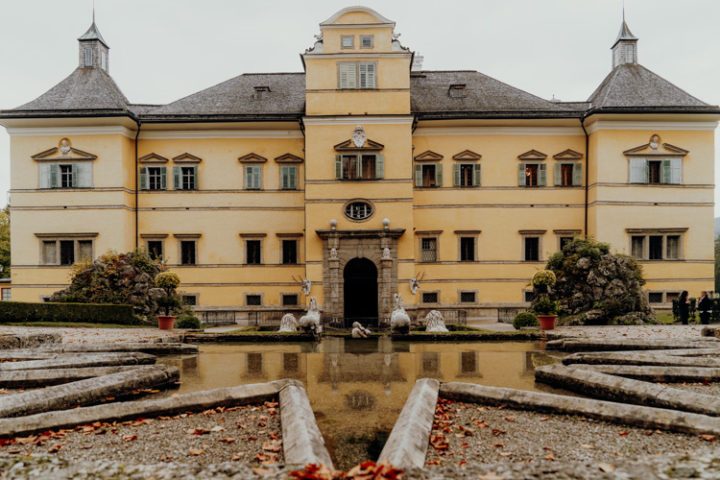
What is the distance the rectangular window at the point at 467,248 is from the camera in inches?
1237

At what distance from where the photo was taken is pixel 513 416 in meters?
7.93

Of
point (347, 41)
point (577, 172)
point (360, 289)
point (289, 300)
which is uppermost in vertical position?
point (347, 41)

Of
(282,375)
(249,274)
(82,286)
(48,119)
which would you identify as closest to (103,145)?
(48,119)

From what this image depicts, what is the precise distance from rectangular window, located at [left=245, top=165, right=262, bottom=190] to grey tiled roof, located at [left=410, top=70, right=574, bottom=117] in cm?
990

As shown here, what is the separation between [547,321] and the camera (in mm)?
21000

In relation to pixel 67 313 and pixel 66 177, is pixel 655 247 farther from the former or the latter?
pixel 66 177

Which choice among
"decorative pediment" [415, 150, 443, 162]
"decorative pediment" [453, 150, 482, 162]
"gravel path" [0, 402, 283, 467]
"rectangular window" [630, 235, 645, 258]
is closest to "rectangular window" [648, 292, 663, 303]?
"rectangular window" [630, 235, 645, 258]

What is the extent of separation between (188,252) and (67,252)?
6.73 m

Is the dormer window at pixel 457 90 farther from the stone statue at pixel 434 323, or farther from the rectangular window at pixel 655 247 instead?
the stone statue at pixel 434 323

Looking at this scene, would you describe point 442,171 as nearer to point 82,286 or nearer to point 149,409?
point 82,286

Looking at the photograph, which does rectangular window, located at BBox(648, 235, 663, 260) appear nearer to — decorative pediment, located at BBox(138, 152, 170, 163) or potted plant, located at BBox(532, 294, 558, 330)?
potted plant, located at BBox(532, 294, 558, 330)

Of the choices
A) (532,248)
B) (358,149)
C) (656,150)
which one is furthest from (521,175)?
(358,149)

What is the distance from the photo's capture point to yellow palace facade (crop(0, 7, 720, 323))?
29391 millimetres

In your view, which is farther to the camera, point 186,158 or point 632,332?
point 186,158
